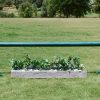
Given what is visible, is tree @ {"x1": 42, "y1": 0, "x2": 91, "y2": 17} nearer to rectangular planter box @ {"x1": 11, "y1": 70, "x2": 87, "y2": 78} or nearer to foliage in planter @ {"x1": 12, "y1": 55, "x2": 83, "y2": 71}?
foliage in planter @ {"x1": 12, "y1": 55, "x2": 83, "y2": 71}

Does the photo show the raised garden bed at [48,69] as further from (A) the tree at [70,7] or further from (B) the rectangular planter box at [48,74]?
(A) the tree at [70,7]

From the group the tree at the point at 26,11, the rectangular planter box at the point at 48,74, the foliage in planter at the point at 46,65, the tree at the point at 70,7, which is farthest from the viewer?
the tree at the point at 70,7

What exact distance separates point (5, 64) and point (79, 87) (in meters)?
3.33

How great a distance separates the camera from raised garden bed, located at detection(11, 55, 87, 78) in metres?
7.85

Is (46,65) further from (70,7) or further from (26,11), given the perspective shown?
(70,7)

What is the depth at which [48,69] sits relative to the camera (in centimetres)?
798

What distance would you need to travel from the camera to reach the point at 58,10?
62094 mm

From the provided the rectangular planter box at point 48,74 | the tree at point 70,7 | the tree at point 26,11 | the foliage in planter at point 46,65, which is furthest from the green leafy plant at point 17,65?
the tree at point 70,7

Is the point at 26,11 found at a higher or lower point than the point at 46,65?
lower

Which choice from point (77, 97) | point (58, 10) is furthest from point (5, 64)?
point (58, 10)

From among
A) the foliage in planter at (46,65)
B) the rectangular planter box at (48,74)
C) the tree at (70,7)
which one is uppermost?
the foliage in planter at (46,65)

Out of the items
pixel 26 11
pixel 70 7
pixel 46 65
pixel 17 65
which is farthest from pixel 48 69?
pixel 70 7

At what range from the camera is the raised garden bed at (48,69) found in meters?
7.85

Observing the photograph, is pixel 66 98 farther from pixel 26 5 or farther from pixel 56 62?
pixel 26 5
